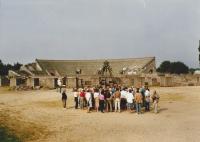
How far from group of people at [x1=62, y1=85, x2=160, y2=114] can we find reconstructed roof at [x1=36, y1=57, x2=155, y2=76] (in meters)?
47.7

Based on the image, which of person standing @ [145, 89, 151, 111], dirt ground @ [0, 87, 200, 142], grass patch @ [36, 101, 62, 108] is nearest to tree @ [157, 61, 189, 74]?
dirt ground @ [0, 87, 200, 142]

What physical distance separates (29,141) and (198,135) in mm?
9294

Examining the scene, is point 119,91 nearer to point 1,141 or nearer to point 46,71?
point 1,141

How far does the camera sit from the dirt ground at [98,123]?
2577cm

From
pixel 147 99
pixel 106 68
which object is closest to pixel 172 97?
pixel 147 99

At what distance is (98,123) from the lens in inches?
1190

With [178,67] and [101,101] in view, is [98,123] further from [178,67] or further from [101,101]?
[178,67]

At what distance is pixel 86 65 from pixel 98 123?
199 ft

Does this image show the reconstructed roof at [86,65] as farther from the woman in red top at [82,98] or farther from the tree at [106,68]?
the woman in red top at [82,98]

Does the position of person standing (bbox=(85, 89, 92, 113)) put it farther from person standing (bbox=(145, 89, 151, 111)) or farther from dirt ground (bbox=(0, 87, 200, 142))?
person standing (bbox=(145, 89, 151, 111))

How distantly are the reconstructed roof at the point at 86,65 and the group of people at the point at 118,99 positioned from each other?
157ft

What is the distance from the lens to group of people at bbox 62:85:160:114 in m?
34.5

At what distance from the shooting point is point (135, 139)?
25.0m

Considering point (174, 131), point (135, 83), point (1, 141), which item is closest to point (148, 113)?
point (174, 131)
